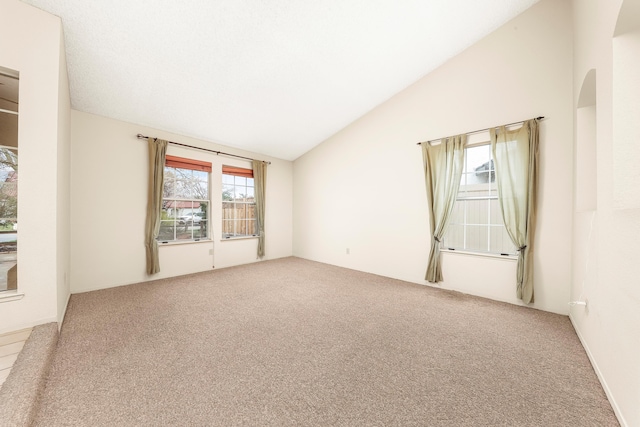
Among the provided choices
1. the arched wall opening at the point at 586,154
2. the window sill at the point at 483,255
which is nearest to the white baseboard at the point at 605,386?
the window sill at the point at 483,255

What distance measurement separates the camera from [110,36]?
2.20 metres

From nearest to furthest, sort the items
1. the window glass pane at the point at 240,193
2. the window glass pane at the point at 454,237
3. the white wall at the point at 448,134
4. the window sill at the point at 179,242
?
1. the white wall at the point at 448,134
2. the window glass pane at the point at 454,237
3. the window sill at the point at 179,242
4. the window glass pane at the point at 240,193

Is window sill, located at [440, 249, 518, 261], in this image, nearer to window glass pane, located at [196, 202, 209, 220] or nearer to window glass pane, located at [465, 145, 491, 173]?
window glass pane, located at [465, 145, 491, 173]

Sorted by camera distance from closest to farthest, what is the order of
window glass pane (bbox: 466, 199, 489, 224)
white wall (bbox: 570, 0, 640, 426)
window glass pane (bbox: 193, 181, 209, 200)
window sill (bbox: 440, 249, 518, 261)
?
white wall (bbox: 570, 0, 640, 426)
window sill (bbox: 440, 249, 518, 261)
window glass pane (bbox: 466, 199, 489, 224)
window glass pane (bbox: 193, 181, 209, 200)

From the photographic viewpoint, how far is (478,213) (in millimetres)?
3262

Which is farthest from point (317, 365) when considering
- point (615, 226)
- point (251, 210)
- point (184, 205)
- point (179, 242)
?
point (251, 210)

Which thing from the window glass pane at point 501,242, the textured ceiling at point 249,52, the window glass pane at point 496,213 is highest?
the textured ceiling at point 249,52

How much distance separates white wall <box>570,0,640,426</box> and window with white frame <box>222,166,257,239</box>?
5003 mm

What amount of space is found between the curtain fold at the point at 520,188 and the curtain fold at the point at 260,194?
427 cm

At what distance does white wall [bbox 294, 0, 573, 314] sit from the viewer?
8.34 ft

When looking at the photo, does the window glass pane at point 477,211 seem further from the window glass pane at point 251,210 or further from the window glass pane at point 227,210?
the window glass pane at point 227,210

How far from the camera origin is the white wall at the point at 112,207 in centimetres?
312

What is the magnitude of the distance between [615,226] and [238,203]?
510cm

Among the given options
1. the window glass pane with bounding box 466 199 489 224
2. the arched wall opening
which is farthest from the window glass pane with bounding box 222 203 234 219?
the arched wall opening
